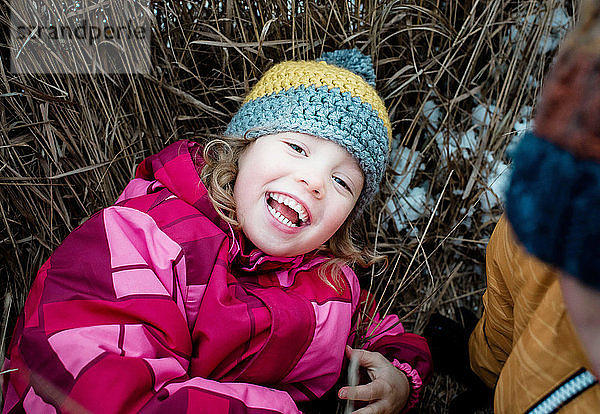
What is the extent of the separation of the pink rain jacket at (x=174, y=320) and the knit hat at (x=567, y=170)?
2.56ft

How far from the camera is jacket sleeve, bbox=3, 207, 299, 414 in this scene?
3.26 ft

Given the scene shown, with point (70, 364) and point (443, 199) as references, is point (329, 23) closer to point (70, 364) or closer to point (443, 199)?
point (443, 199)

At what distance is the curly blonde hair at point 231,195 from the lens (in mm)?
1332

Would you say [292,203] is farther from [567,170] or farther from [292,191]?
[567,170]

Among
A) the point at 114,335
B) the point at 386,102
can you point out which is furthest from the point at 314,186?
the point at 386,102

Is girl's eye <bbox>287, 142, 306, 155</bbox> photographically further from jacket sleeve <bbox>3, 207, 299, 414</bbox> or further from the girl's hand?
the girl's hand

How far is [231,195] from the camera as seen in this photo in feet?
4.46

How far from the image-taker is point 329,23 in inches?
67.6

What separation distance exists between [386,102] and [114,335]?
1234 mm

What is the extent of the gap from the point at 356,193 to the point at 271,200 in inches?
9.2

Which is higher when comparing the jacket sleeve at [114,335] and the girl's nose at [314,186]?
the girl's nose at [314,186]

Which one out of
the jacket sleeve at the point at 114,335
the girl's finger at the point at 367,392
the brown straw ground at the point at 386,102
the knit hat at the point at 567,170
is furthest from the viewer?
the brown straw ground at the point at 386,102

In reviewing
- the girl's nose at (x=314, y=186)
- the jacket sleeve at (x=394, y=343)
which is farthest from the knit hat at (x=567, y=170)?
the jacket sleeve at (x=394, y=343)

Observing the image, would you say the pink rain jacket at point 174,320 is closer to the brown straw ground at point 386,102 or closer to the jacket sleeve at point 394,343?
the jacket sleeve at point 394,343
